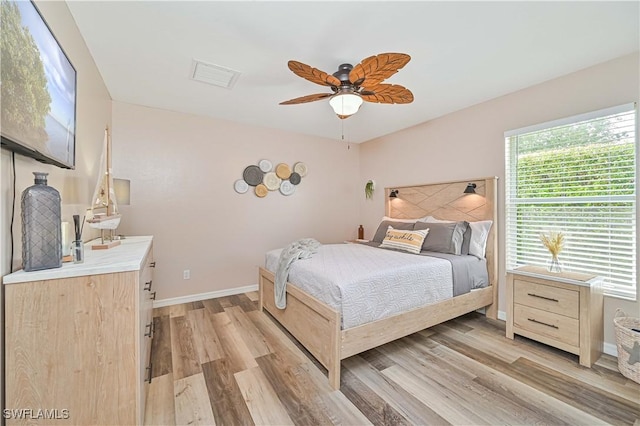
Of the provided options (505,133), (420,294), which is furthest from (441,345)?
(505,133)

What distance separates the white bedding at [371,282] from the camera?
1944 millimetres

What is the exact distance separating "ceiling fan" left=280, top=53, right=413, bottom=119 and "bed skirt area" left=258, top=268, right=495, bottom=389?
1.71 m

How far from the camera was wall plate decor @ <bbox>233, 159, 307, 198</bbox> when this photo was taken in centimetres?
397

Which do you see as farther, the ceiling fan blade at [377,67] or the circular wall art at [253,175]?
the circular wall art at [253,175]

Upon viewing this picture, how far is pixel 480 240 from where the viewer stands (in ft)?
10.0

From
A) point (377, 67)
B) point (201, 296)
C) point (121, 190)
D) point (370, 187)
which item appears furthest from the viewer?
point (370, 187)

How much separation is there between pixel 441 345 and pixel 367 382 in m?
0.94

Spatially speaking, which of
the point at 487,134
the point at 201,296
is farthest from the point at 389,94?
the point at 201,296

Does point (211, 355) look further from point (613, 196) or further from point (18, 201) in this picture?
point (613, 196)

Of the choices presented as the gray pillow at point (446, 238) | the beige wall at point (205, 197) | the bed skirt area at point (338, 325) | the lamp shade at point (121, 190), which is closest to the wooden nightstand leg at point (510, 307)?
the bed skirt area at point (338, 325)

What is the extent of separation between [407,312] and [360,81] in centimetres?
195

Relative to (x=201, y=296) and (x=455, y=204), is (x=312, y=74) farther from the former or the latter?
(x=201, y=296)

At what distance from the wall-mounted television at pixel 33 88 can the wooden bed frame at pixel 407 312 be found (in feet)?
6.05

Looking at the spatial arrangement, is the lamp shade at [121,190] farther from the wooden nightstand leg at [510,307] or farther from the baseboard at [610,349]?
the baseboard at [610,349]
